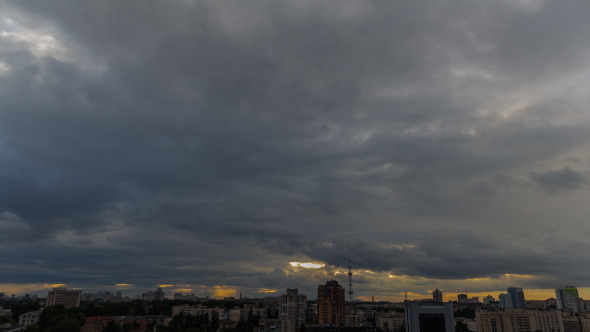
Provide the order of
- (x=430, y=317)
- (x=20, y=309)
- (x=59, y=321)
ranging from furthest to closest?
1. (x=20, y=309)
2. (x=59, y=321)
3. (x=430, y=317)

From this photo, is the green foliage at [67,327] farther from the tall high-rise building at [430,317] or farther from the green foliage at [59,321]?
the tall high-rise building at [430,317]

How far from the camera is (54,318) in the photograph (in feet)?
470

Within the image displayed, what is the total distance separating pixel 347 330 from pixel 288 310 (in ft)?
281

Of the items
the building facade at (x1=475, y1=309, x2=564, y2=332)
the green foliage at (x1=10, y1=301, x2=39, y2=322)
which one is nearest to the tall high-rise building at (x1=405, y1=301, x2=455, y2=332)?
the building facade at (x1=475, y1=309, x2=564, y2=332)

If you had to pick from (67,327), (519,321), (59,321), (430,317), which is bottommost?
(67,327)

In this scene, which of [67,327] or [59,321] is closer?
[67,327]

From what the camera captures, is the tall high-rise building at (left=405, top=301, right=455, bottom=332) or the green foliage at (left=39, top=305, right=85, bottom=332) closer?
the tall high-rise building at (left=405, top=301, right=455, bottom=332)

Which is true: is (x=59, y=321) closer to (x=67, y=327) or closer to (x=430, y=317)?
(x=67, y=327)

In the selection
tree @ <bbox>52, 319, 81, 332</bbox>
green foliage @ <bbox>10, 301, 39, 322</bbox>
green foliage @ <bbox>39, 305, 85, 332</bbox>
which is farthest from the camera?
green foliage @ <bbox>10, 301, 39, 322</bbox>

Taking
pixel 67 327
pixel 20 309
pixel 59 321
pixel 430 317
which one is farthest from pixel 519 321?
pixel 20 309

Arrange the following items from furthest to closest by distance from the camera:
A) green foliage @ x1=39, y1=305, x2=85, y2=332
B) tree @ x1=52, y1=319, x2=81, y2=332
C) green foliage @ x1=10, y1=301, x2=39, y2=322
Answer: green foliage @ x1=10, y1=301, x2=39, y2=322, green foliage @ x1=39, y1=305, x2=85, y2=332, tree @ x1=52, y1=319, x2=81, y2=332

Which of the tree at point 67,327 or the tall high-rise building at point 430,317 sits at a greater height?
the tall high-rise building at point 430,317

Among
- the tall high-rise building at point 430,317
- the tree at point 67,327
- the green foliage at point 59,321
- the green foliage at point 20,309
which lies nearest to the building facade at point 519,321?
the tall high-rise building at point 430,317

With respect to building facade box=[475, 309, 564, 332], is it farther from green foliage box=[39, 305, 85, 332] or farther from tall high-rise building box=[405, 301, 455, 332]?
green foliage box=[39, 305, 85, 332]
